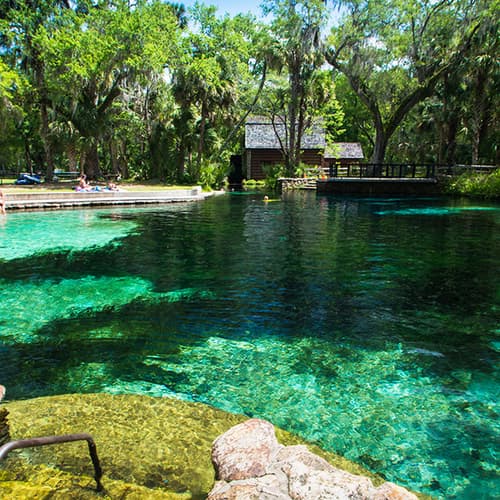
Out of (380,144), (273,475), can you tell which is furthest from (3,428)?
(380,144)

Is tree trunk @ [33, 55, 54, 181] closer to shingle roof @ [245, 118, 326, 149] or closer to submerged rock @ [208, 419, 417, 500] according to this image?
shingle roof @ [245, 118, 326, 149]

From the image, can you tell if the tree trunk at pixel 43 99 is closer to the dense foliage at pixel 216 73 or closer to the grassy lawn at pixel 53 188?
the dense foliage at pixel 216 73

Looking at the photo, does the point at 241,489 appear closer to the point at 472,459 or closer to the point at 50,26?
the point at 472,459

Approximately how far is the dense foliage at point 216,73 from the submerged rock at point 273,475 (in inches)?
1208

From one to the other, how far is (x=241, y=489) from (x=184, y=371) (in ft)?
11.3

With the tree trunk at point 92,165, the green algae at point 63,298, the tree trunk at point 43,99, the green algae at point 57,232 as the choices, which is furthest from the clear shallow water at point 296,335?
the tree trunk at point 92,165

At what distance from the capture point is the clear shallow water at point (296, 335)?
480 centimetres

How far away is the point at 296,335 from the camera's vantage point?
7.23 m

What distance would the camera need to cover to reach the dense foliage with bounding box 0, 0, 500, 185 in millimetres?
31203

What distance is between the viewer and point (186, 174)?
39500 mm

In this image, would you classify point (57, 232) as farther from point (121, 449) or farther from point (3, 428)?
point (121, 449)

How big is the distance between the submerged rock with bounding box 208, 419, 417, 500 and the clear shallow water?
143 centimetres

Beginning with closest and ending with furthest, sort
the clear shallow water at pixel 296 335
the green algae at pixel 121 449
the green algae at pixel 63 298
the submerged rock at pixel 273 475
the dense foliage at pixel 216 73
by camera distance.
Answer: the submerged rock at pixel 273 475 → the green algae at pixel 121 449 → the clear shallow water at pixel 296 335 → the green algae at pixel 63 298 → the dense foliage at pixel 216 73

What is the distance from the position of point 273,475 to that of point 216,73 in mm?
37662
